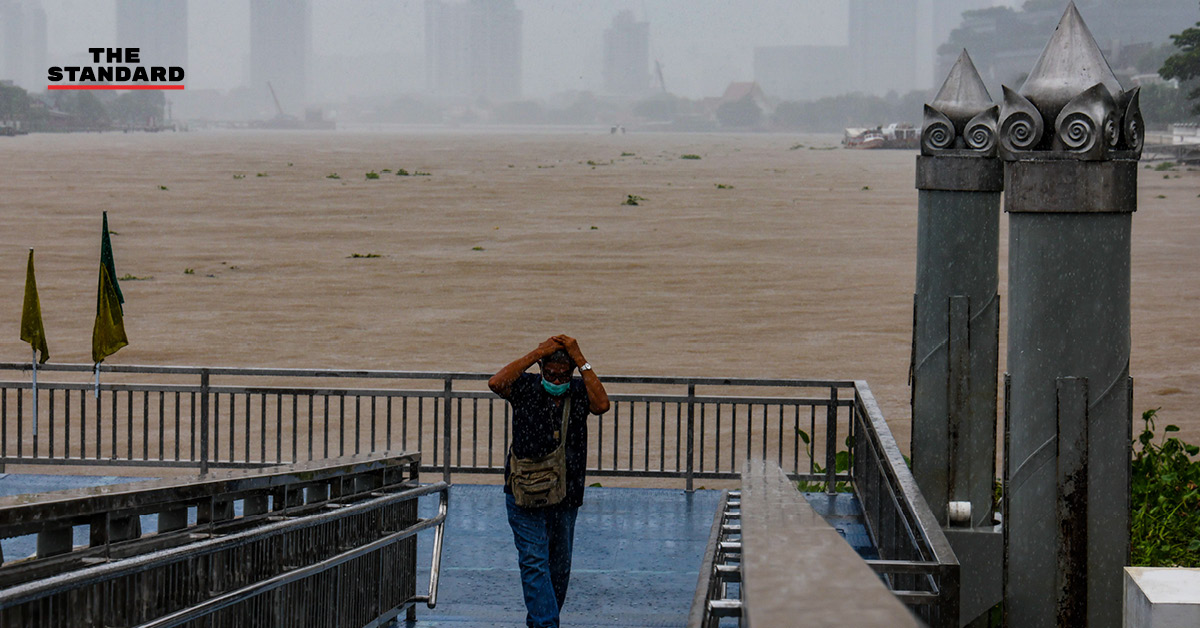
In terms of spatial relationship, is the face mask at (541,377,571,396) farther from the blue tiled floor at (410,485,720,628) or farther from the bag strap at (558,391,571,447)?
the blue tiled floor at (410,485,720,628)

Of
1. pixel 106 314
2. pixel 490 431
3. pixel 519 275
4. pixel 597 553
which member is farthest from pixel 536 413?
pixel 519 275

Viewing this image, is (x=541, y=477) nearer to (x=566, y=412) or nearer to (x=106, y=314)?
(x=566, y=412)

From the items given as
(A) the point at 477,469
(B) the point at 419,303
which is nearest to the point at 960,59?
(A) the point at 477,469

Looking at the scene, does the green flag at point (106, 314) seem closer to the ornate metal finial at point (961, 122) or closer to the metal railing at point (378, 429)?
the metal railing at point (378, 429)

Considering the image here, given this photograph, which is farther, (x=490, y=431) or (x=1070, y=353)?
(x=490, y=431)

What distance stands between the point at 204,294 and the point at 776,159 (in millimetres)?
120225

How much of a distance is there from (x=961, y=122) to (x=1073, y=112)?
2609mm

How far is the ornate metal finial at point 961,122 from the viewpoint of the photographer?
31.8ft

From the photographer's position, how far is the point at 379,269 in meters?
48.6

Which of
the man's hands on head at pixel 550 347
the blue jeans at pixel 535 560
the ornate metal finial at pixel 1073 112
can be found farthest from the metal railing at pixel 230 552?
the ornate metal finial at pixel 1073 112

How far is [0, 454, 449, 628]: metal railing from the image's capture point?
4.81 metres

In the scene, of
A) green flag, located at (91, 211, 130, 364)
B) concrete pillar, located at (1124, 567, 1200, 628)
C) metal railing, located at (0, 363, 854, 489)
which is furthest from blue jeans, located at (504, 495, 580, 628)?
green flag, located at (91, 211, 130, 364)

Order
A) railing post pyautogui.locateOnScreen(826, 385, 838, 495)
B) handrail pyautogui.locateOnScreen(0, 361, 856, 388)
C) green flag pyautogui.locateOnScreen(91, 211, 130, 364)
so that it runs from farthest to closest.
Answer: green flag pyautogui.locateOnScreen(91, 211, 130, 364) < railing post pyautogui.locateOnScreen(826, 385, 838, 495) < handrail pyautogui.locateOnScreen(0, 361, 856, 388)

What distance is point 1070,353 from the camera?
7.22 metres
